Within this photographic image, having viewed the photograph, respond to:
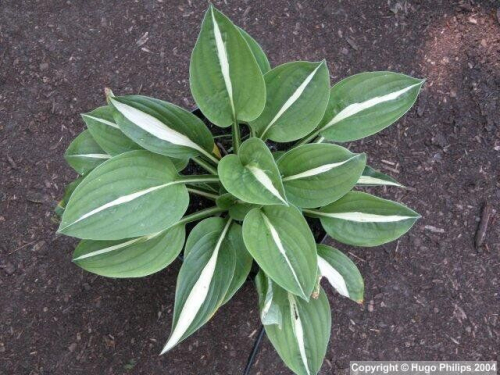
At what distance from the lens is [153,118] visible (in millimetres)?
1021

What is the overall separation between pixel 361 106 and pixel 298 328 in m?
0.50

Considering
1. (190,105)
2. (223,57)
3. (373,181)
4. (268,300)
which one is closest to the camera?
(223,57)

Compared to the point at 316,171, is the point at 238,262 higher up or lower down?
lower down

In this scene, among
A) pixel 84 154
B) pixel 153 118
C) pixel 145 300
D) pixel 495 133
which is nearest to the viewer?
pixel 153 118

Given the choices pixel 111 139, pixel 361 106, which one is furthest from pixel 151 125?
pixel 361 106

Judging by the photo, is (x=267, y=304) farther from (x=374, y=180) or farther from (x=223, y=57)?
(x=223, y=57)

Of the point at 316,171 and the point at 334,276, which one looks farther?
the point at 334,276

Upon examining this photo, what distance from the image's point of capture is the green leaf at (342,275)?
44.0 inches

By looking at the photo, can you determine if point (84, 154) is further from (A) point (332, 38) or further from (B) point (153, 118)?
(A) point (332, 38)

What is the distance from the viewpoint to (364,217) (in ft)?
3.56

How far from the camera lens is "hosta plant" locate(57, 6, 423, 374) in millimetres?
952

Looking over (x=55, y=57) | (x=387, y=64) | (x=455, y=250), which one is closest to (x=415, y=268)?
(x=455, y=250)

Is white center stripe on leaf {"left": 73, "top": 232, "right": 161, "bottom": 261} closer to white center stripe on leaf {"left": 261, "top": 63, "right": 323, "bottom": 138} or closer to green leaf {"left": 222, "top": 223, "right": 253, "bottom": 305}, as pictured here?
green leaf {"left": 222, "top": 223, "right": 253, "bottom": 305}

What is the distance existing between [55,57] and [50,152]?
1.01ft
